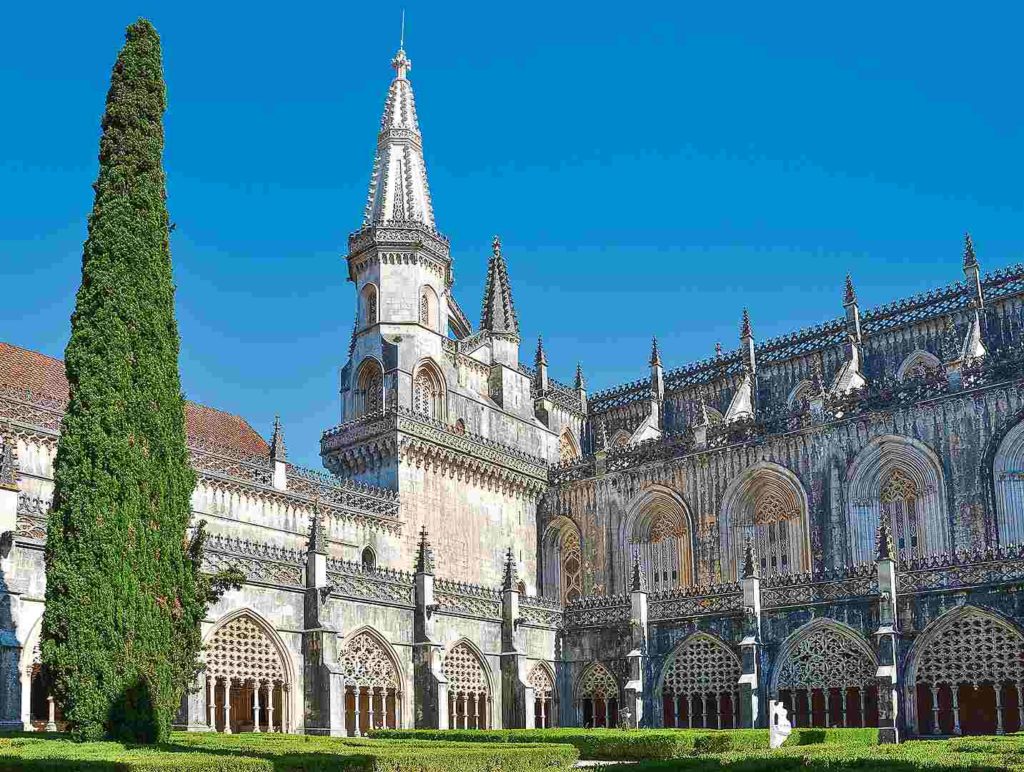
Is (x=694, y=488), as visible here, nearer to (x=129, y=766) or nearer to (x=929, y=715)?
(x=929, y=715)

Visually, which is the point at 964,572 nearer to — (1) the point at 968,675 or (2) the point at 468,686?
(1) the point at 968,675

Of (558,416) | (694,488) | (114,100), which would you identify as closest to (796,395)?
(694,488)

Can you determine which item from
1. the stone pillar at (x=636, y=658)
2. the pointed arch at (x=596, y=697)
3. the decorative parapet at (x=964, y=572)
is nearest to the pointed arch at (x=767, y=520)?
the stone pillar at (x=636, y=658)

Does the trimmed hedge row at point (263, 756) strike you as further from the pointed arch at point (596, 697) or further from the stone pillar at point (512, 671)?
the pointed arch at point (596, 697)

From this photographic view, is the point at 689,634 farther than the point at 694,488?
No

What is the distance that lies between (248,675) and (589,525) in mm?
20807

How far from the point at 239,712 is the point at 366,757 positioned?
1413cm

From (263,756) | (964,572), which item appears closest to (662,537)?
(964,572)

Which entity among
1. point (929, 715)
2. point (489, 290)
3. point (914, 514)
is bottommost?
point (929, 715)

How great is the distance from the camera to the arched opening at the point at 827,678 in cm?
3284

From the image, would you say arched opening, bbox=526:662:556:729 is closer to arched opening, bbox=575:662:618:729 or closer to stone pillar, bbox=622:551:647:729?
arched opening, bbox=575:662:618:729

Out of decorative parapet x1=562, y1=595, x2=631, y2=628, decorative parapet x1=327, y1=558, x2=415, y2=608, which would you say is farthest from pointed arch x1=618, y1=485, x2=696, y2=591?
decorative parapet x1=327, y1=558, x2=415, y2=608

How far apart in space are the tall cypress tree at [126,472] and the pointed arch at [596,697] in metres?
19.4

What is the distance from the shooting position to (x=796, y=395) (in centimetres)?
4725
